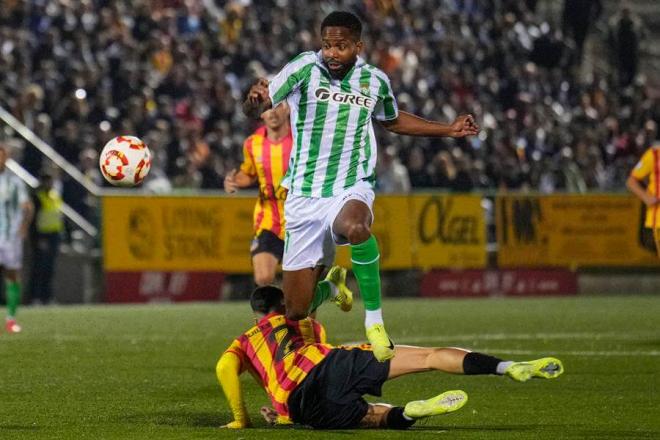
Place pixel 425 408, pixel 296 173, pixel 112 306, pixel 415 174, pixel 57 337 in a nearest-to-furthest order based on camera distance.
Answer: pixel 425 408 → pixel 296 173 → pixel 57 337 → pixel 112 306 → pixel 415 174

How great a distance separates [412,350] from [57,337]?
8.37 meters

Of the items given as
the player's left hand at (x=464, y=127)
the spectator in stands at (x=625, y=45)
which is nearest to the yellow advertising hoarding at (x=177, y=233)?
the spectator in stands at (x=625, y=45)

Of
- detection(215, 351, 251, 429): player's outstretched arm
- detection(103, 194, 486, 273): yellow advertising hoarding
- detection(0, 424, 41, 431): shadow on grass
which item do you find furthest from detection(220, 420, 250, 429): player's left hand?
detection(103, 194, 486, 273): yellow advertising hoarding

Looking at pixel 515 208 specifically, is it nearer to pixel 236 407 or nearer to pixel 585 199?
pixel 585 199

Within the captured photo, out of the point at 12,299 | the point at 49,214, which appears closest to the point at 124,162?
the point at 12,299

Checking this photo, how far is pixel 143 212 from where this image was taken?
77.5ft

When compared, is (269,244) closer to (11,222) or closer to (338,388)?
(338,388)

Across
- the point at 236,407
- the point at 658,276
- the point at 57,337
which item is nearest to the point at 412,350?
the point at 236,407

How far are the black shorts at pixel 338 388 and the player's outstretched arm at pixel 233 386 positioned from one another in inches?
11.9

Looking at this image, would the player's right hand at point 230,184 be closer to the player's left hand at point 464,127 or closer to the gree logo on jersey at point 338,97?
the gree logo on jersey at point 338,97

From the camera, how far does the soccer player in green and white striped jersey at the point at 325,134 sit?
30.6 feet

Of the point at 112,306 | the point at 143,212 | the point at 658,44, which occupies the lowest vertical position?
the point at 112,306

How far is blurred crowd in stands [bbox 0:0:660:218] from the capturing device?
2312 centimetres

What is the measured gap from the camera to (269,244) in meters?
13.2
